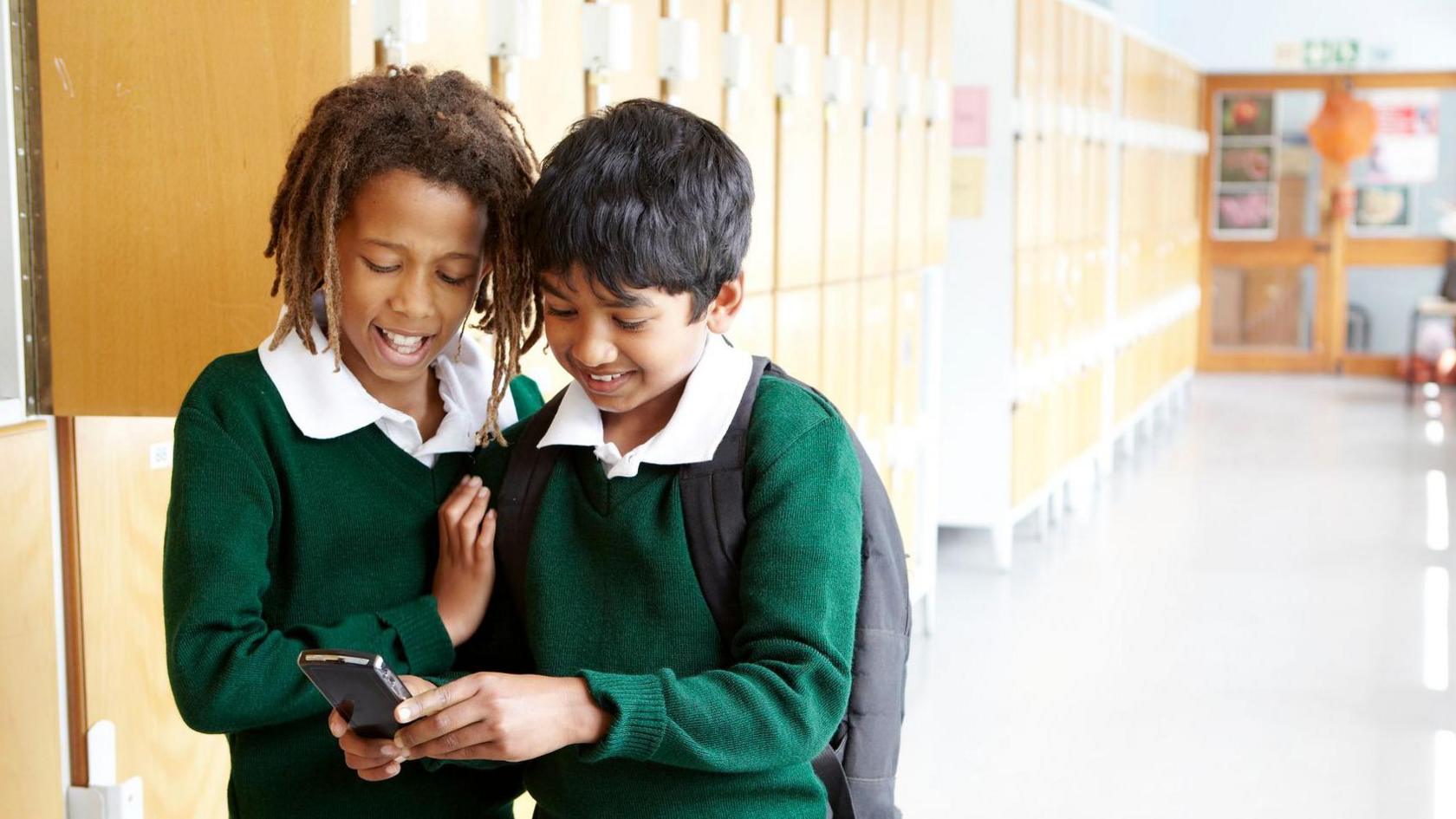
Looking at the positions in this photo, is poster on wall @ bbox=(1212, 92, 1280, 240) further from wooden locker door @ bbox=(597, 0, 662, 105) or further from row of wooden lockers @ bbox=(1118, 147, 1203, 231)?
wooden locker door @ bbox=(597, 0, 662, 105)

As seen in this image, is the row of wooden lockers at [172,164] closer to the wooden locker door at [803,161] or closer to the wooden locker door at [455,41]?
the wooden locker door at [455,41]

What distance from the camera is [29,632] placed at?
2.17 m

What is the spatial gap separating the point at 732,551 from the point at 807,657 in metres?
0.12

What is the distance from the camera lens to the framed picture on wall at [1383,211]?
13250 mm

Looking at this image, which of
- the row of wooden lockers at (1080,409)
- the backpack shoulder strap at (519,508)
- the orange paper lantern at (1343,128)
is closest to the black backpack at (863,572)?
the backpack shoulder strap at (519,508)

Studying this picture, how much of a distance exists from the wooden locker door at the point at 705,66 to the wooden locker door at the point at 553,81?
1.35 ft

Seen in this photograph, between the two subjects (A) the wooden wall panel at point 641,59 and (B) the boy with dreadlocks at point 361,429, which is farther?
(A) the wooden wall panel at point 641,59

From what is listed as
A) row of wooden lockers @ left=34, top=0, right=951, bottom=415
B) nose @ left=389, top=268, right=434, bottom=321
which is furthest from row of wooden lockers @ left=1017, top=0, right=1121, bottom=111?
nose @ left=389, top=268, right=434, bottom=321

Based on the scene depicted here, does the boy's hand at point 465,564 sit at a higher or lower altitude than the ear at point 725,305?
lower

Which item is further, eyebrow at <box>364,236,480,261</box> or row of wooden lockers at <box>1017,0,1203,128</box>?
row of wooden lockers at <box>1017,0,1203,128</box>

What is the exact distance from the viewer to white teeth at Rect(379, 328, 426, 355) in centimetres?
152

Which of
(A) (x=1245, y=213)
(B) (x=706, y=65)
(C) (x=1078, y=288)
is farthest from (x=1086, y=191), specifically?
(A) (x=1245, y=213)

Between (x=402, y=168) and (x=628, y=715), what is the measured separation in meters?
0.56

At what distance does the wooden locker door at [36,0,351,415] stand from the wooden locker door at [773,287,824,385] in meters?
1.95
